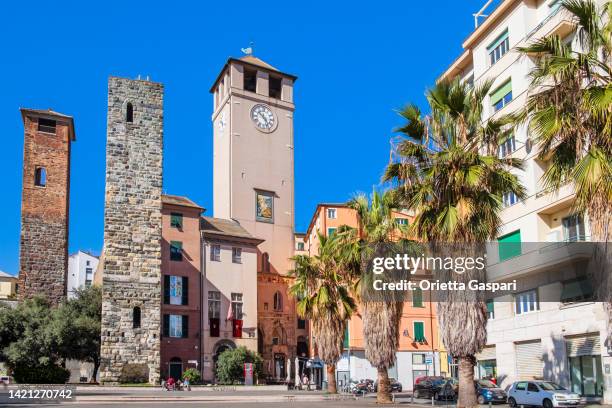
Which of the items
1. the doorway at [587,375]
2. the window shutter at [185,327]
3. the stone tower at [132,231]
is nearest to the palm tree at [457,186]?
the doorway at [587,375]

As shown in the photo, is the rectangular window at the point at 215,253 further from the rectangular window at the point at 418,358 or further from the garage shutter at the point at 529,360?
the garage shutter at the point at 529,360

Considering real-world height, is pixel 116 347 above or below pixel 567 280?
below

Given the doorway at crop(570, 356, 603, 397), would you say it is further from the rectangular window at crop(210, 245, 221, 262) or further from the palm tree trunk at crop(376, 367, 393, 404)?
the rectangular window at crop(210, 245, 221, 262)

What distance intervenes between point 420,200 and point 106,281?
99.9 ft

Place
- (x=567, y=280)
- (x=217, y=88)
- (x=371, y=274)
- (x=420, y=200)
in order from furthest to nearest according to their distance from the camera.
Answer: (x=217, y=88)
(x=567, y=280)
(x=371, y=274)
(x=420, y=200)

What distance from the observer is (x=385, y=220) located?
1203 inches

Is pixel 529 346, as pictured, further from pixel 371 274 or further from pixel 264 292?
pixel 264 292

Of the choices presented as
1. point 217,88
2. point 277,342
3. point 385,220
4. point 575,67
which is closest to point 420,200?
point 575,67

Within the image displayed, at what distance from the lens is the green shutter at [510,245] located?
3553 centimetres

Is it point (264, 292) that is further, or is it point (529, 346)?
point (264, 292)

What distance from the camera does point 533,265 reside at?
33.5 meters

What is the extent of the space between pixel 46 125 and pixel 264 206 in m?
20.6

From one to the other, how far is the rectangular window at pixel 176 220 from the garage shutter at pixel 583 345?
113 feet

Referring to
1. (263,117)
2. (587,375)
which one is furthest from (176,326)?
(587,375)
